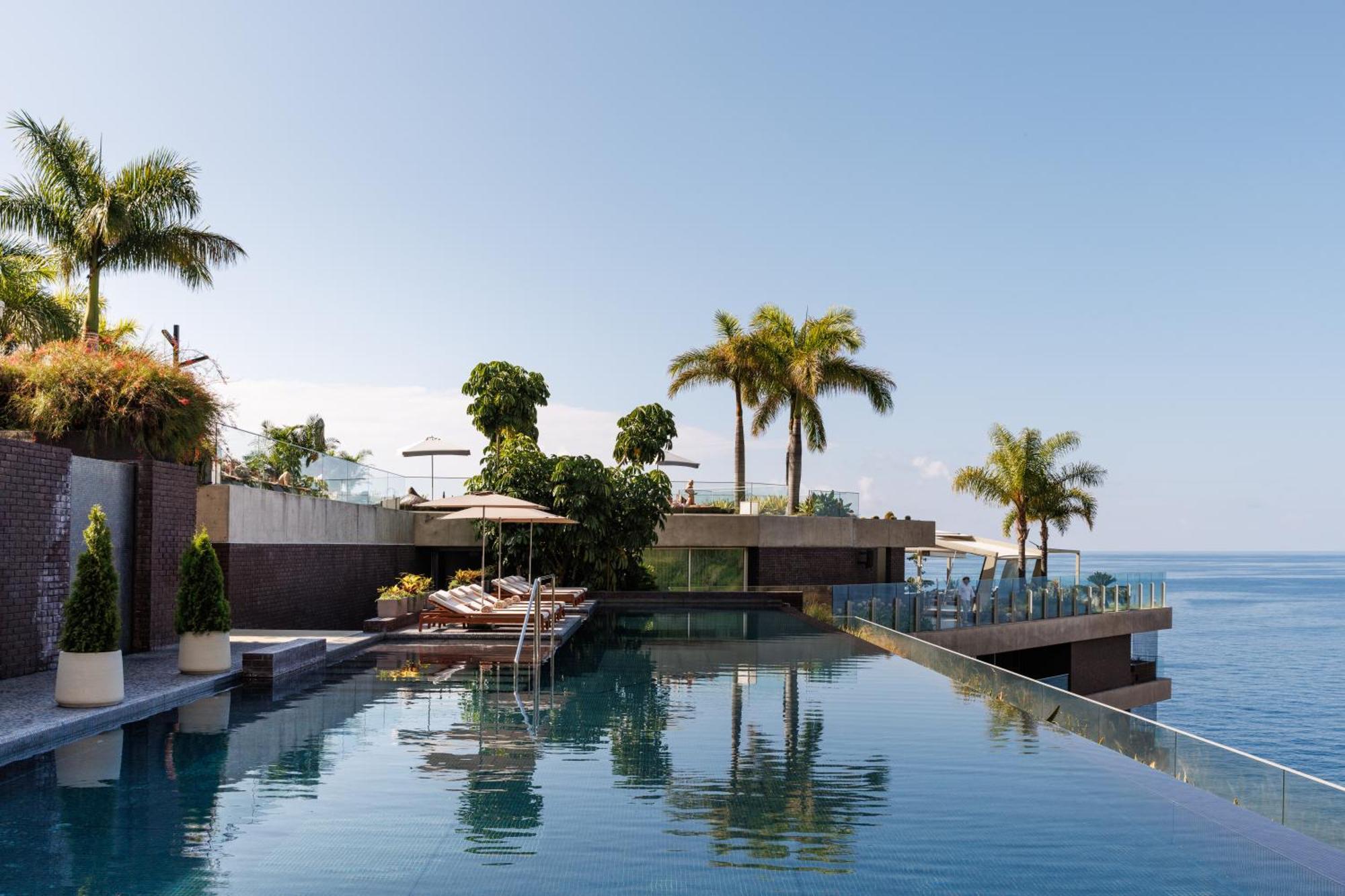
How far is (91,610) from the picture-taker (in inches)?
382

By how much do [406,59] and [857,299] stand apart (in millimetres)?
18006

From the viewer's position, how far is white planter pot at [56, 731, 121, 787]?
745 cm

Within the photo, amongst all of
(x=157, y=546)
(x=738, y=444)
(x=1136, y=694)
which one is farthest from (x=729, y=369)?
(x=157, y=546)

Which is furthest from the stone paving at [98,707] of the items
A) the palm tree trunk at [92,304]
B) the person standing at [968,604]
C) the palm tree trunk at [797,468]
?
the palm tree trunk at [797,468]

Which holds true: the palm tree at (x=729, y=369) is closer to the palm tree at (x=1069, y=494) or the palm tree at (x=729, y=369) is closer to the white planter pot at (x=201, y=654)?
the palm tree at (x=1069, y=494)

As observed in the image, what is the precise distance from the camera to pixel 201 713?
10.1 m

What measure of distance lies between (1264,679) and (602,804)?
206 ft

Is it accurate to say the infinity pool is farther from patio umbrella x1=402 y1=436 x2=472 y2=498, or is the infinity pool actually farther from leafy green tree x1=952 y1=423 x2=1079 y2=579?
leafy green tree x1=952 y1=423 x2=1079 y2=579

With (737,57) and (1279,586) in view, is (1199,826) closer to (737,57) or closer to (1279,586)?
(737,57)

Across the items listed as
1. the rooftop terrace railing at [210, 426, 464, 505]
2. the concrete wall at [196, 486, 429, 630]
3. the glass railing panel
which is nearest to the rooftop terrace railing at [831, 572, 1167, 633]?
the concrete wall at [196, 486, 429, 630]

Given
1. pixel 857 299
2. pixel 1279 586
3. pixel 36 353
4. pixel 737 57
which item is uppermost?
pixel 737 57

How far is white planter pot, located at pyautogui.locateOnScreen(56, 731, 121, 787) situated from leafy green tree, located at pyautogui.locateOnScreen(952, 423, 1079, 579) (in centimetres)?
3861

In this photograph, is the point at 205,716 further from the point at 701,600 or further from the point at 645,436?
the point at 645,436

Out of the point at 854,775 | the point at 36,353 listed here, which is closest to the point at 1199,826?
the point at 854,775
